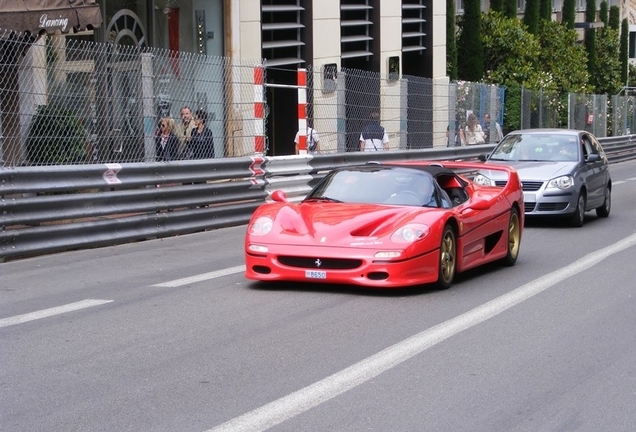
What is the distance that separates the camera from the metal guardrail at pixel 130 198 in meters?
12.4

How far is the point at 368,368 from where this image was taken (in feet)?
22.7

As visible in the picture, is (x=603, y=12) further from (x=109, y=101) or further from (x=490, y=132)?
(x=109, y=101)

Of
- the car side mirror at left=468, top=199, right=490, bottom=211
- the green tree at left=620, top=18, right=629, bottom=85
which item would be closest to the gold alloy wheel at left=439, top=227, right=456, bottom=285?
the car side mirror at left=468, top=199, right=490, bottom=211

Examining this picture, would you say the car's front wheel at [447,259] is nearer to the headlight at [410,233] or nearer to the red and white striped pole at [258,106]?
the headlight at [410,233]

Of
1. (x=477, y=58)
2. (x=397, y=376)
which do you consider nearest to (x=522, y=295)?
(x=397, y=376)

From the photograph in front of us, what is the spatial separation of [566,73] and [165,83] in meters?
39.0

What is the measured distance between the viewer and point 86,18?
16.6 meters

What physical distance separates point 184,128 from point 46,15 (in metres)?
2.70

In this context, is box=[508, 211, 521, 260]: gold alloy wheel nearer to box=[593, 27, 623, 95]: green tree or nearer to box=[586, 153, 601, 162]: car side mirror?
box=[586, 153, 601, 162]: car side mirror

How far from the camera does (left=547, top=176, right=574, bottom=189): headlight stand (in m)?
16.6

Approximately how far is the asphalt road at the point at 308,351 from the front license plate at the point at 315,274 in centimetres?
18

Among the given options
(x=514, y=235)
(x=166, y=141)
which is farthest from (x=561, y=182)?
(x=166, y=141)

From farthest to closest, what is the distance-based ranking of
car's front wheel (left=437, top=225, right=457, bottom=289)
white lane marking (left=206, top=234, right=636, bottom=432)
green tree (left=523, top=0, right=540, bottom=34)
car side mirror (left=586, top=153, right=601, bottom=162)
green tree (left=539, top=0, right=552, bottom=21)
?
1. green tree (left=539, top=0, right=552, bottom=21)
2. green tree (left=523, top=0, right=540, bottom=34)
3. car side mirror (left=586, top=153, right=601, bottom=162)
4. car's front wheel (left=437, top=225, right=457, bottom=289)
5. white lane marking (left=206, top=234, right=636, bottom=432)

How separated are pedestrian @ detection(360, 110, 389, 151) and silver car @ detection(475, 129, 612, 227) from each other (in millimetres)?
3002
